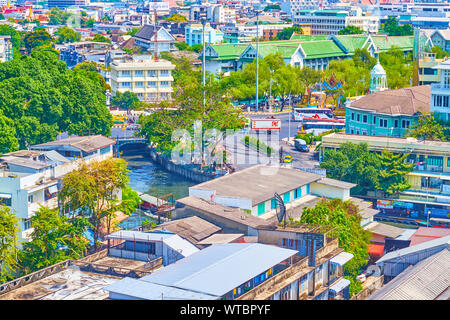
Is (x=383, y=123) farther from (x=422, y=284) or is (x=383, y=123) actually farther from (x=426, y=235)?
(x=422, y=284)

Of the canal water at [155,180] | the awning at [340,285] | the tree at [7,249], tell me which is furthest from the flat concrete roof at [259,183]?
the canal water at [155,180]

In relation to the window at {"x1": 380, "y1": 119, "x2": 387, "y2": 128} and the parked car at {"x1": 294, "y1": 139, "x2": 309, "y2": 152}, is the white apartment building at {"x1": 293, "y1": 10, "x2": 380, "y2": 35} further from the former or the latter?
the parked car at {"x1": 294, "y1": 139, "x2": 309, "y2": 152}

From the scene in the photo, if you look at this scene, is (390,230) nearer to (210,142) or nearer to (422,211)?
(422,211)

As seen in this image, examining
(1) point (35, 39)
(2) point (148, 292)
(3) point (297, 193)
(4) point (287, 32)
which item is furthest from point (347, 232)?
(4) point (287, 32)

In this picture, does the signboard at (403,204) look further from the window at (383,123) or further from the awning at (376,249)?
the window at (383,123)

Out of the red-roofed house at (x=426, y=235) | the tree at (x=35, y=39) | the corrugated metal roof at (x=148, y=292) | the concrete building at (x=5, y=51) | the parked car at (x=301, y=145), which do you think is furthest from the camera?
the tree at (x=35, y=39)

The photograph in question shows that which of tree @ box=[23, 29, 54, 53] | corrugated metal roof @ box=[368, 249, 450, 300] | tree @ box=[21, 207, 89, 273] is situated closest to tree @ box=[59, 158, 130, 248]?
tree @ box=[21, 207, 89, 273]

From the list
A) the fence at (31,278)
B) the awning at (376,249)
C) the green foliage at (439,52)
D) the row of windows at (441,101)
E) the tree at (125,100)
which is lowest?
the awning at (376,249)
